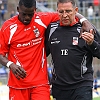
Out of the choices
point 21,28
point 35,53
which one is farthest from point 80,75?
point 21,28

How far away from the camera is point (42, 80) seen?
5.44 meters

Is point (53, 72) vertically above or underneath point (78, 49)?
underneath

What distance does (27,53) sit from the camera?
211 inches

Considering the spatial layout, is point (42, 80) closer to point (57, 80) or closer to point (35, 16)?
point (57, 80)

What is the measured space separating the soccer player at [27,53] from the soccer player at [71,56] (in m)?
0.26

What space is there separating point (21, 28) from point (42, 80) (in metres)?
0.78

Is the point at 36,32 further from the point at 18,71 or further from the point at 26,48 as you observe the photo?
the point at 18,71

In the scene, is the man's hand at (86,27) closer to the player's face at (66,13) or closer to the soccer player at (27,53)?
the player's face at (66,13)

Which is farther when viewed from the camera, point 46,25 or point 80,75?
point 46,25

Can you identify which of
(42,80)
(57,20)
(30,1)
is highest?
(30,1)

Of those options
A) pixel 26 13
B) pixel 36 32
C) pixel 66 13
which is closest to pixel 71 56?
pixel 66 13

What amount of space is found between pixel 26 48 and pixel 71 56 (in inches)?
26.6

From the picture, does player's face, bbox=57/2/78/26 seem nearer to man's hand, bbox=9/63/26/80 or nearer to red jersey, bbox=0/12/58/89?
red jersey, bbox=0/12/58/89

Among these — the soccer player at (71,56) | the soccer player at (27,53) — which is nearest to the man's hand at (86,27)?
the soccer player at (71,56)
